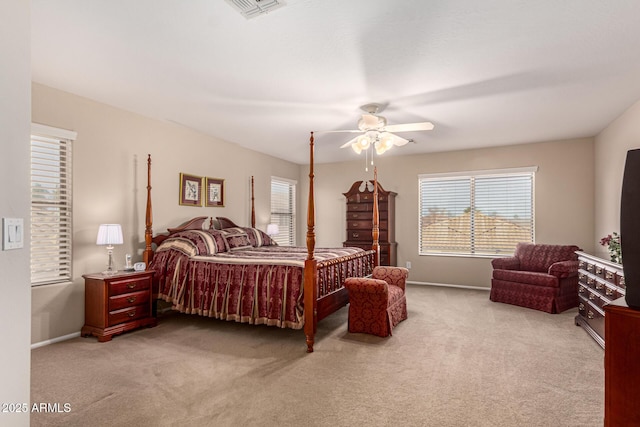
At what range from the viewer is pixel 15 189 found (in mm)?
1254

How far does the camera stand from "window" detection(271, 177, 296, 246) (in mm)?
7031

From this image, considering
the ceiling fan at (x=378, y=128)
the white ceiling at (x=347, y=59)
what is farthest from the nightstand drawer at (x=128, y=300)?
the ceiling fan at (x=378, y=128)

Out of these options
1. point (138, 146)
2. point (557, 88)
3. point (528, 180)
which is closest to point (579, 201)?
point (528, 180)

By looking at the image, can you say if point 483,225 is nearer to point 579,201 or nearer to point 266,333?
point 579,201

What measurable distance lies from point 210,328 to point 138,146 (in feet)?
8.04

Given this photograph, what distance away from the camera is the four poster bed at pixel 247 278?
11.0 ft

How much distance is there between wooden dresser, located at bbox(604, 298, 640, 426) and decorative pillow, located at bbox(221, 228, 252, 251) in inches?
160

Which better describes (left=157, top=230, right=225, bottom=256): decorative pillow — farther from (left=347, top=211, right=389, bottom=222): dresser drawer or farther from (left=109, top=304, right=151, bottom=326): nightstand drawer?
(left=347, top=211, right=389, bottom=222): dresser drawer

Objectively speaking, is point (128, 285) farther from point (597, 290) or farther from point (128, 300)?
point (597, 290)

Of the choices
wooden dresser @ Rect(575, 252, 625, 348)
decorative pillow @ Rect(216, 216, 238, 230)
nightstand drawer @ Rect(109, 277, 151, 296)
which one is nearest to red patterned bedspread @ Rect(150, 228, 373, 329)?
nightstand drawer @ Rect(109, 277, 151, 296)

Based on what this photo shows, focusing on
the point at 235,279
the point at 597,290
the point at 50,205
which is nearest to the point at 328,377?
the point at 235,279

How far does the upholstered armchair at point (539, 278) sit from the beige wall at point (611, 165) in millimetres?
534

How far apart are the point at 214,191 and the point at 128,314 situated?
90.3 inches

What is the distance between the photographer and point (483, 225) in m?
6.21
